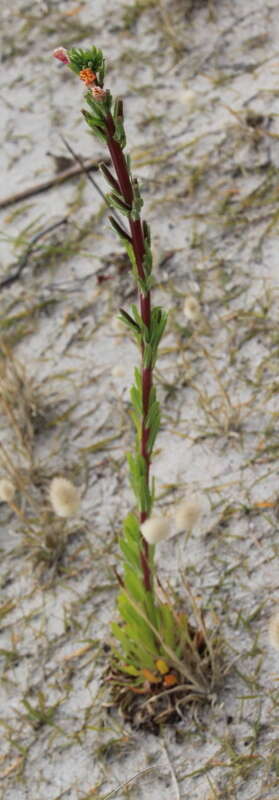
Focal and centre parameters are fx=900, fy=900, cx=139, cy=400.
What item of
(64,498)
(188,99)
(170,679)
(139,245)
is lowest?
(170,679)

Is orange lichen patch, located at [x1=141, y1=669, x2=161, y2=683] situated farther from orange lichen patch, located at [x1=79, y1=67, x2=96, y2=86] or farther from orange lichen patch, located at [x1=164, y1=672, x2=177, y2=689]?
orange lichen patch, located at [x1=79, y1=67, x2=96, y2=86]

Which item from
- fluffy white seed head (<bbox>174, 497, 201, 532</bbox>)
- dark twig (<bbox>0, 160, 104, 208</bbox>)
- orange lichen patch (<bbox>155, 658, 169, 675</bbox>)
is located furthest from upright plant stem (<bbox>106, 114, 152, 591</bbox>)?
dark twig (<bbox>0, 160, 104, 208</bbox>)

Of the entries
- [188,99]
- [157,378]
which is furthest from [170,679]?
[188,99]

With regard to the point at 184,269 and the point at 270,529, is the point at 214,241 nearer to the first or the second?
the point at 184,269

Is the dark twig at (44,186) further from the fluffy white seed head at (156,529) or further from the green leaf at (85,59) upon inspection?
the green leaf at (85,59)

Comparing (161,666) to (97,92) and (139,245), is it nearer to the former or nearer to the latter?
(139,245)

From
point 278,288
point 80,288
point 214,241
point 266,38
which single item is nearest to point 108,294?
point 80,288
